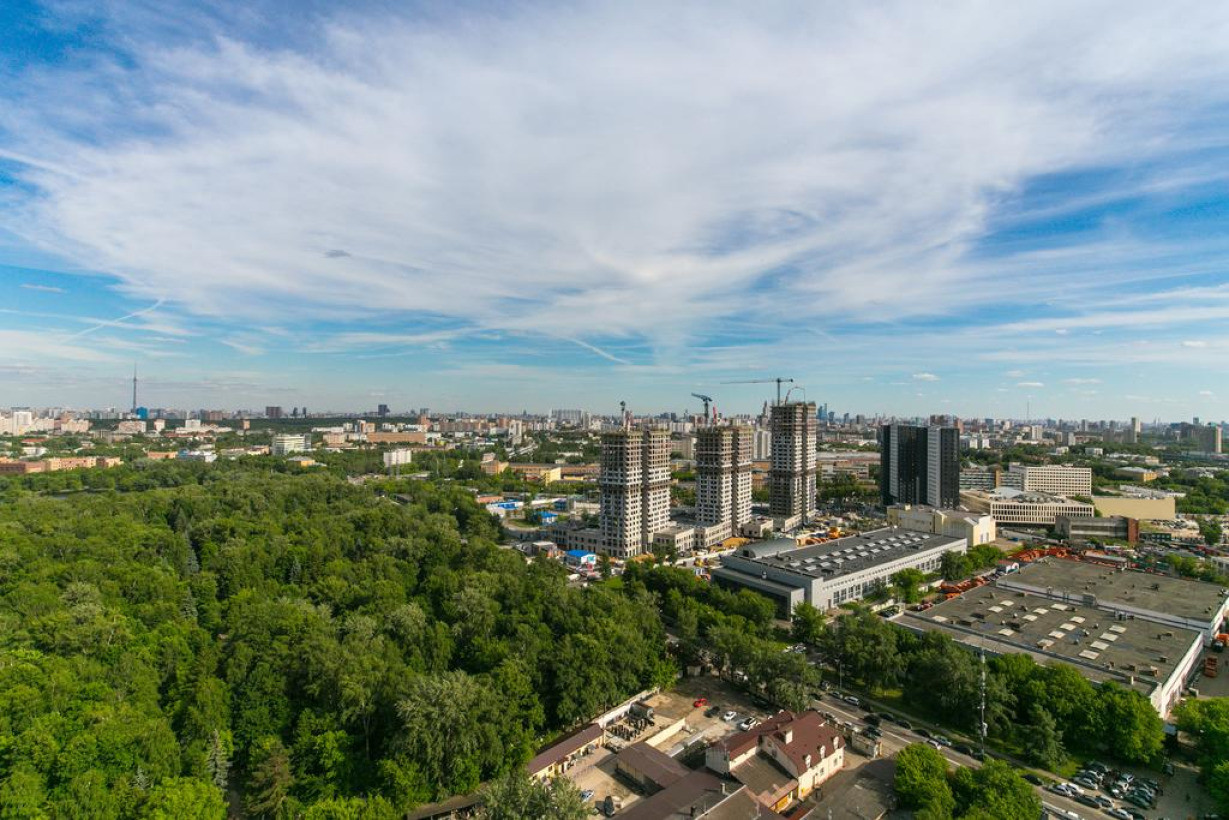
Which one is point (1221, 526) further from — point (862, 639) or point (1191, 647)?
point (862, 639)

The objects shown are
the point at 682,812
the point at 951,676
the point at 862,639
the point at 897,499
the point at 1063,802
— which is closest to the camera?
the point at 682,812

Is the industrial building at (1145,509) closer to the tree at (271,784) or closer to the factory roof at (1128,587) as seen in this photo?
the factory roof at (1128,587)

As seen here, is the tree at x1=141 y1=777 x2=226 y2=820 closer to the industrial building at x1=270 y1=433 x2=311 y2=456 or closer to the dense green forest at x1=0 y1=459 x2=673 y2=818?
the dense green forest at x1=0 y1=459 x2=673 y2=818

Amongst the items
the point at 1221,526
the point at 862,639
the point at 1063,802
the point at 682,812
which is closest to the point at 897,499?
the point at 1221,526

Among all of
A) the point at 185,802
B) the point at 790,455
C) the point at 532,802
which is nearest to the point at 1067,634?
the point at 532,802

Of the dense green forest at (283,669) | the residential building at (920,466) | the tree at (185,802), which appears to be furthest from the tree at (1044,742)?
the residential building at (920,466)

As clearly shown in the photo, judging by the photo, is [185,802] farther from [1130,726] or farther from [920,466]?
[920,466]
